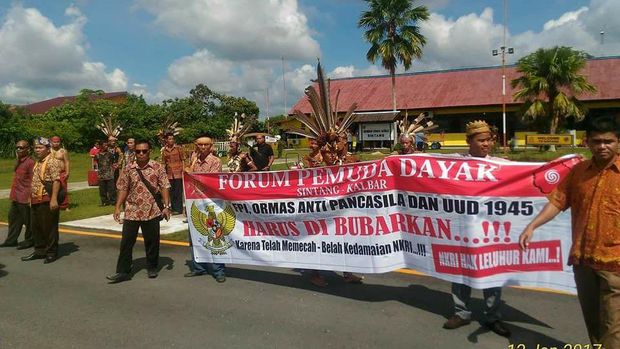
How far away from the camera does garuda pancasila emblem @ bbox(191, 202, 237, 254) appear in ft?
18.4

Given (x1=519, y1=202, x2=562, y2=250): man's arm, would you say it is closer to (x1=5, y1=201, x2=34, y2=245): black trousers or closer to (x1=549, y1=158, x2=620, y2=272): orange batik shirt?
(x1=549, y1=158, x2=620, y2=272): orange batik shirt

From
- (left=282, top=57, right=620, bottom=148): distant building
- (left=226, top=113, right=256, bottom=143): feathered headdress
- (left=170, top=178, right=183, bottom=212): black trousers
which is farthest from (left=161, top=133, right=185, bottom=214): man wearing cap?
(left=282, top=57, right=620, bottom=148): distant building

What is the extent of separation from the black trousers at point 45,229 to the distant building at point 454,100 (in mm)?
26760

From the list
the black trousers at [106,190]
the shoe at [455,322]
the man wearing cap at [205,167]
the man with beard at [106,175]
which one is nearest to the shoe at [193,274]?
the man wearing cap at [205,167]

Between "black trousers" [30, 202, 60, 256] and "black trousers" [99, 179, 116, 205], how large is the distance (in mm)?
5267

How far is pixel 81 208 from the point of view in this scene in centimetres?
1184

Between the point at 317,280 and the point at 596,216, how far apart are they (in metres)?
3.09

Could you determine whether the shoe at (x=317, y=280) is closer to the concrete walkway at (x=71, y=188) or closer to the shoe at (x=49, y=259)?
the shoe at (x=49, y=259)

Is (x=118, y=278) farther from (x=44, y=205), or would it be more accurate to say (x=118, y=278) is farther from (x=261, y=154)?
(x=261, y=154)

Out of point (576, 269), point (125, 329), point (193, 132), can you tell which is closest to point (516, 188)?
point (576, 269)

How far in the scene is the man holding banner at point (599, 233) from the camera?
291 centimetres

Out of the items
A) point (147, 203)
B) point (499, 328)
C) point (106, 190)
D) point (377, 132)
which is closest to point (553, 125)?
point (377, 132)

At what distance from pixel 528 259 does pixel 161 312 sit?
3422mm

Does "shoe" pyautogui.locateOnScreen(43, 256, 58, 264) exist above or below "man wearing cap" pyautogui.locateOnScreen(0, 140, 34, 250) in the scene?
below
